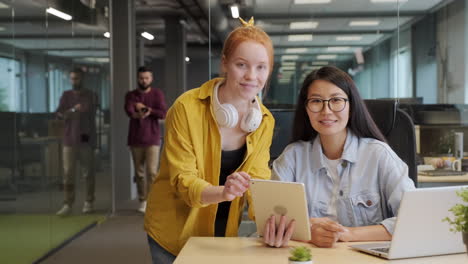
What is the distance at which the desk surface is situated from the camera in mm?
1909

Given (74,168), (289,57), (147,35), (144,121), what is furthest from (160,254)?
(147,35)

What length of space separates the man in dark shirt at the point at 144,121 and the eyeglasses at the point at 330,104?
5.42 m

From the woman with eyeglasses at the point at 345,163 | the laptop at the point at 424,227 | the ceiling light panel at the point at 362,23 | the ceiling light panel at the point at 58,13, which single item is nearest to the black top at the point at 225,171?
the woman with eyeglasses at the point at 345,163

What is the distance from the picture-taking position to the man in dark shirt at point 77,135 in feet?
18.7

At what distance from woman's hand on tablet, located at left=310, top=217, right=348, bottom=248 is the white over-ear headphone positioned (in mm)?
432

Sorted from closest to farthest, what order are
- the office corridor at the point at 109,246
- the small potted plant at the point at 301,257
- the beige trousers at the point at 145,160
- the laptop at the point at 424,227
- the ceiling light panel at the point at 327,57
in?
the small potted plant at the point at 301,257 < the laptop at the point at 424,227 < the ceiling light panel at the point at 327,57 < the office corridor at the point at 109,246 < the beige trousers at the point at 145,160

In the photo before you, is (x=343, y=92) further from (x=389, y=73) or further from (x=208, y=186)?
(x=389, y=73)

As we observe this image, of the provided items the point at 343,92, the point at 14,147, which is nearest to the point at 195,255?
the point at 343,92

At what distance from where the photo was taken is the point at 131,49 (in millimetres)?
8828

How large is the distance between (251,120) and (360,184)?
50 cm

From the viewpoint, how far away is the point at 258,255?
2.00 metres

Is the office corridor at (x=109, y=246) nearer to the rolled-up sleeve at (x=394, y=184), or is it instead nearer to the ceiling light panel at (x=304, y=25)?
the ceiling light panel at (x=304, y=25)

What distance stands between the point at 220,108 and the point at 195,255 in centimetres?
56

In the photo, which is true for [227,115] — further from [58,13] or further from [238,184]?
[58,13]
